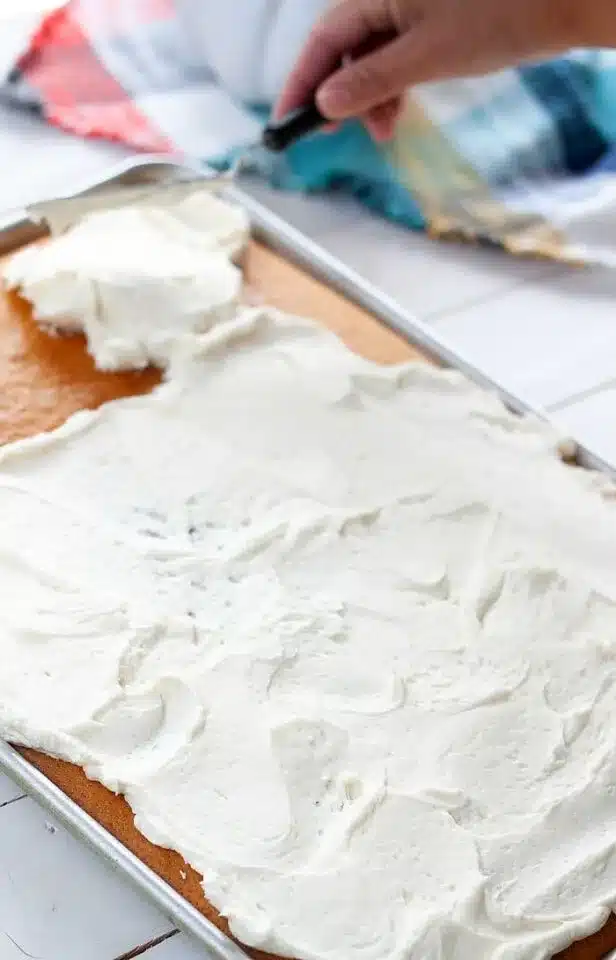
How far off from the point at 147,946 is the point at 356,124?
1095 mm

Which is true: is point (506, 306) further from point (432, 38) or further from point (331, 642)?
point (331, 642)

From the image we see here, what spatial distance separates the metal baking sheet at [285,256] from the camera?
0.87 metres

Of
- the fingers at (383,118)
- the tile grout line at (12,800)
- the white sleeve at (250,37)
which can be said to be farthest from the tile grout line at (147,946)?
the white sleeve at (250,37)

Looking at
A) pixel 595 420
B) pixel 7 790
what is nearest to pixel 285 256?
pixel 595 420

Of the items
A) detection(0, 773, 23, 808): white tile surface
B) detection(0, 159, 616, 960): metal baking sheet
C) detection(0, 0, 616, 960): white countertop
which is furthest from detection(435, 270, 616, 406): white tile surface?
detection(0, 773, 23, 808): white tile surface

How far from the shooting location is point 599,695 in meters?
1.02

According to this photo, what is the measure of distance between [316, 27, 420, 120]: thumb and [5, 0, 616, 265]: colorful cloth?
0.35 meters

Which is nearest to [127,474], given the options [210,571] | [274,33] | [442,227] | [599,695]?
[210,571]

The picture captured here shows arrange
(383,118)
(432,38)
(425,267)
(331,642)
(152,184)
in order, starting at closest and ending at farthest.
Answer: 1. (331,642)
2. (432,38)
3. (152,184)
4. (383,118)
5. (425,267)

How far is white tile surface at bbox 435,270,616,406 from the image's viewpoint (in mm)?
1472

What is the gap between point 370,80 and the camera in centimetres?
130

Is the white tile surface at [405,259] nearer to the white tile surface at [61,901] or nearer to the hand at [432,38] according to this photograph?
the hand at [432,38]

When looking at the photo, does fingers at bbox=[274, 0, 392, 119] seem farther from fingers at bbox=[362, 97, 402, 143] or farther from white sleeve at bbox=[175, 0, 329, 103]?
white sleeve at bbox=[175, 0, 329, 103]

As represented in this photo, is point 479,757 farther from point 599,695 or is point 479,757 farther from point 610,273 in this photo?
point 610,273
